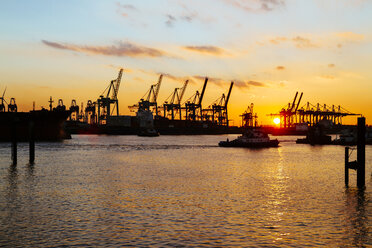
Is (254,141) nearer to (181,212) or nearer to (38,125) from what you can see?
(38,125)

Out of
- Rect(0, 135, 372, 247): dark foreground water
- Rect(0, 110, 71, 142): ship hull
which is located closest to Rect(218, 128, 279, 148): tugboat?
Rect(0, 110, 71, 142): ship hull

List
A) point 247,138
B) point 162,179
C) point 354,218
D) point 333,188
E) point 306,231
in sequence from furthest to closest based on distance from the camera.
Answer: point 247,138, point 162,179, point 333,188, point 354,218, point 306,231

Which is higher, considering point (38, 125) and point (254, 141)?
point (38, 125)

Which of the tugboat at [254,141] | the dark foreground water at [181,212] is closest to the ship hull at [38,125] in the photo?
the tugboat at [254,141]

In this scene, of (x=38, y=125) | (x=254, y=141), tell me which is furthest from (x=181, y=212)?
(x=38, y=125)

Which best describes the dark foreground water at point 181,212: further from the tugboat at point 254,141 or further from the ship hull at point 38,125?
the ship hull at point 38,125

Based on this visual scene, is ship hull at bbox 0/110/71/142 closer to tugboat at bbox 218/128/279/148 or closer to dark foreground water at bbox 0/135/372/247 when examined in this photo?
tugboat at bbox 218/128/279/148

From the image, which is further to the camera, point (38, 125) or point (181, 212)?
point (38, 125)

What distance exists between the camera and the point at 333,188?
114 feet

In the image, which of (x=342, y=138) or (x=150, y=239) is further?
(x=342, y=138)

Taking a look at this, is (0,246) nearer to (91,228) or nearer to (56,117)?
(91,228)

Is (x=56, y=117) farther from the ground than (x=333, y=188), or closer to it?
farther from the ground

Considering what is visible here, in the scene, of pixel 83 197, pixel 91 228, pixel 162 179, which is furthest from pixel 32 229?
pixel 162 179

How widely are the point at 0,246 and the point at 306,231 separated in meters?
13.2
